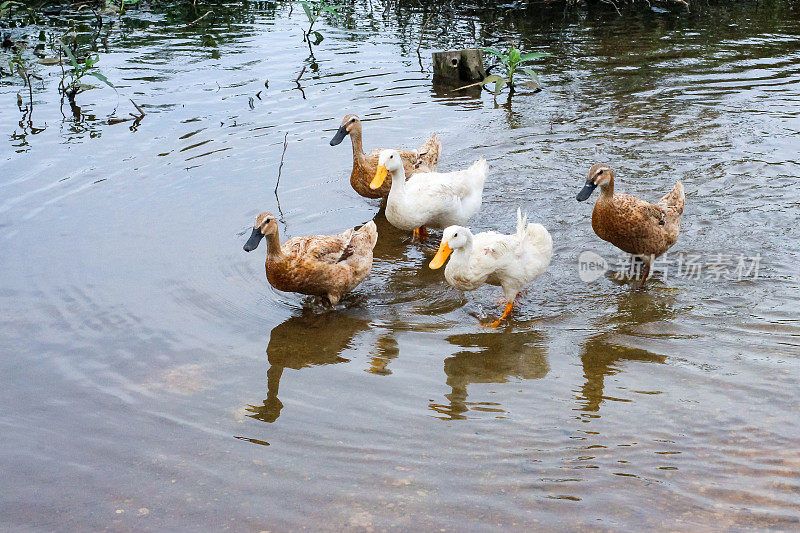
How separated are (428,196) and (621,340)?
2562mm

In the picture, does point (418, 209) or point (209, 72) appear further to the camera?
point (209, 72)

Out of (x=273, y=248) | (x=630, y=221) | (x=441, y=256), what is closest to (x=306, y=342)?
(x=273, y=248)

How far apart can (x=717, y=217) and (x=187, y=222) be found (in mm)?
5494

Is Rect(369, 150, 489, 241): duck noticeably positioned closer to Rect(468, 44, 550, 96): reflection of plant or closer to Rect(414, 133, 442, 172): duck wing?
Rect(414, 133, 442, 172): duck wing

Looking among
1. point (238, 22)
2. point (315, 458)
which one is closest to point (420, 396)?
point (315, 458)

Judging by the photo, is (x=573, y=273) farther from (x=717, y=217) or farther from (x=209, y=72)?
(x=209, y=72)

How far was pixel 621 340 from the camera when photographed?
5789 mm

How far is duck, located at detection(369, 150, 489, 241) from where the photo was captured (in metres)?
7.52

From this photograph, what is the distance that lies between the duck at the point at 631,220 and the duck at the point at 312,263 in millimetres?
2037

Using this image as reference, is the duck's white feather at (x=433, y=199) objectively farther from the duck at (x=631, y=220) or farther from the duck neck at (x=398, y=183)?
the duck at (x=631, y=220)

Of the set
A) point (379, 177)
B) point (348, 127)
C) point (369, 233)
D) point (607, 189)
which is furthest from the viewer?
point (348, 127)

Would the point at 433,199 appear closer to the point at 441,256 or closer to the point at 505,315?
the point at 441,256

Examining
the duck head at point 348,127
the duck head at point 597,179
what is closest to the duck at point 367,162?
the duck head at point 348,127

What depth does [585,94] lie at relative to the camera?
11.6m
